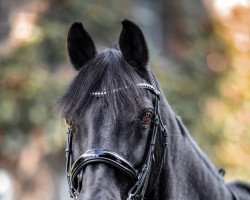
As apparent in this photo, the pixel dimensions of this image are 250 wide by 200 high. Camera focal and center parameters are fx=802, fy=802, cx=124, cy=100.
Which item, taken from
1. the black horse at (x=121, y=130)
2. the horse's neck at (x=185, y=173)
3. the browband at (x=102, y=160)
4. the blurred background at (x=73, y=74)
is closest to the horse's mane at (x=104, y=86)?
the black horse at (x=121, y=130)

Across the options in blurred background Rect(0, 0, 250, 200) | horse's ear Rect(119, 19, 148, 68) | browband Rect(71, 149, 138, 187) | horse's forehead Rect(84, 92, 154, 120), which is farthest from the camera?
blurred background Rect(0, 0, 250, 200)

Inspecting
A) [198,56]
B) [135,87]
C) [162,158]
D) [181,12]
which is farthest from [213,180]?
[181,12]

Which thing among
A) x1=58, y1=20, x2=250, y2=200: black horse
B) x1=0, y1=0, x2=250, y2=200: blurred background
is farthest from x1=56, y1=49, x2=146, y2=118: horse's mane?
x1=0, y1=0, x2=250, y2=200: blurred background

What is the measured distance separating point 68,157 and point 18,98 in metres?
9.91

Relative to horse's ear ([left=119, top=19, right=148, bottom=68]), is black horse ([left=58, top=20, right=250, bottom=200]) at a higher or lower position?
lower

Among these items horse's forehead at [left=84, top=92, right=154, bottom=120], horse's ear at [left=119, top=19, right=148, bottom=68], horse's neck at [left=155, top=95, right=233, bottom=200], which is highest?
horse's ear at [left=119, top=19, right=148, bottom=68]

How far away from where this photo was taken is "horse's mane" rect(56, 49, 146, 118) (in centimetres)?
397

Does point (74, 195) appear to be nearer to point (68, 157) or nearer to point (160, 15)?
point (68, 157)

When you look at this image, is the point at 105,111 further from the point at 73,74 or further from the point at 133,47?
the point at 73,74

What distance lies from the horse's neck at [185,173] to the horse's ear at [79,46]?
0.50m

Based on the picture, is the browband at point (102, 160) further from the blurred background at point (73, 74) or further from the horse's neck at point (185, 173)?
the blurred background at point (73, 74)

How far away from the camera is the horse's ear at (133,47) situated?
4.22 meters

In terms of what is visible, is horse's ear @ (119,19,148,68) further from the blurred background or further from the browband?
the blurred background

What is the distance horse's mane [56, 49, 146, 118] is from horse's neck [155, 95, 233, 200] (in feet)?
1.27
